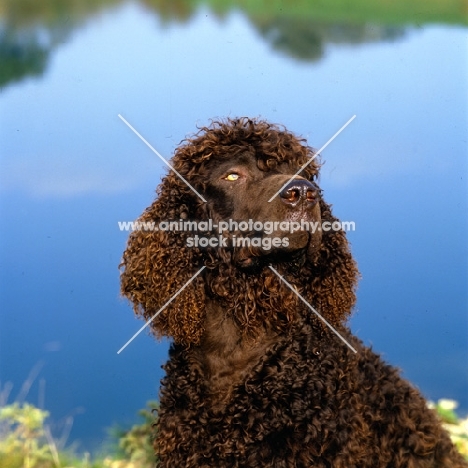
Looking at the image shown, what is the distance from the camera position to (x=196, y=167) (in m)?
3.85

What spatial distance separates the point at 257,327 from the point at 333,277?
2.05 feet

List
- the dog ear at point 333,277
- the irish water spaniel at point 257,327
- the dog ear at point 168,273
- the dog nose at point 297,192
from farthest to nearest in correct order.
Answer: the dog ear at point 333,277, the dog ear at point 168,273, the irish water spaniel at point 257,327, the dog nose at point 297,192

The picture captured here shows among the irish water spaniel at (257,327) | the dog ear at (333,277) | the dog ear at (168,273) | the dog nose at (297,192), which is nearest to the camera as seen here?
the dog nose at (297,192)

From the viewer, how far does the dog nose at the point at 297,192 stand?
330 cm

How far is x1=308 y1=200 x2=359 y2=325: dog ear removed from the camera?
394cm

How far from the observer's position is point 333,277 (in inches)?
157

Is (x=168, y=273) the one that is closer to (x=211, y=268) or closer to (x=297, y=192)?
(x=211, y=268)

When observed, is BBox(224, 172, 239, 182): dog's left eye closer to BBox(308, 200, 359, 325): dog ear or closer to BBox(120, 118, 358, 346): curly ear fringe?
BBox(120, 118, 358, 346): curly ear fringe

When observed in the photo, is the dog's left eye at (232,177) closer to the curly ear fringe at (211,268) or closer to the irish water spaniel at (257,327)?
the irish water spaniel at (257,327)

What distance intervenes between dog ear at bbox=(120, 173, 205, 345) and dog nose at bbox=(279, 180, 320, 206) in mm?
657

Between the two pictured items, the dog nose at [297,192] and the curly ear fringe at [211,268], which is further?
the curly ear fringe at [211,268]

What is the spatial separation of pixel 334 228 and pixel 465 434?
2.30 m

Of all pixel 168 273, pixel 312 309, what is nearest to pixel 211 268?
pixel 168 273

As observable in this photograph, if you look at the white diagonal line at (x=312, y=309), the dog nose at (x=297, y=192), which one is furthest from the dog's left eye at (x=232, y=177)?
the white diagonal line at (x=312, y=309)
